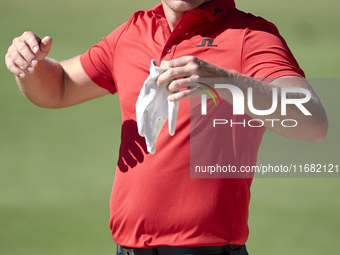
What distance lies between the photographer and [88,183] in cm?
589

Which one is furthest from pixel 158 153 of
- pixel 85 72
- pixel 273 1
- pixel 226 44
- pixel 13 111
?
pixel 273 1

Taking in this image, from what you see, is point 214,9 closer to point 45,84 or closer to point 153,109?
point 153,109

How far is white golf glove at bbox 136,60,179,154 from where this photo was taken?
7.36ft

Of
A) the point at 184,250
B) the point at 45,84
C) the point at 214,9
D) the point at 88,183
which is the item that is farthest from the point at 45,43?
the point at 88,183

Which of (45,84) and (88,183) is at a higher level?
(45,84)

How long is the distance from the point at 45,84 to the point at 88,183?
304 cm

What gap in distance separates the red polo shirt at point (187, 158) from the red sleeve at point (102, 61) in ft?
0.77

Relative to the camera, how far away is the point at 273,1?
38.2 feet

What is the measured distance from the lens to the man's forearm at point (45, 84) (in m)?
2.89

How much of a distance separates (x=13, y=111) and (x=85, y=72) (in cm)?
461

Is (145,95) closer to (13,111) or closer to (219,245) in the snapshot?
(219,245)

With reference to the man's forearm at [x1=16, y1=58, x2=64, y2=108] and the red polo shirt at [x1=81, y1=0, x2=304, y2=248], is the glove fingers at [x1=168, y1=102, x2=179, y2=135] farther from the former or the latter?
the man's forearm at [x1=16, y1=58, x2=64, y2=108]

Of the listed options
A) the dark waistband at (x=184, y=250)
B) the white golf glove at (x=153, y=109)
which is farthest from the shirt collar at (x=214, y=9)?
the dark waistband at (x=184, y=250)

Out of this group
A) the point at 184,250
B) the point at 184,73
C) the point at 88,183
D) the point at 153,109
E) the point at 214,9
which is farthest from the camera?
the point at 88,183
